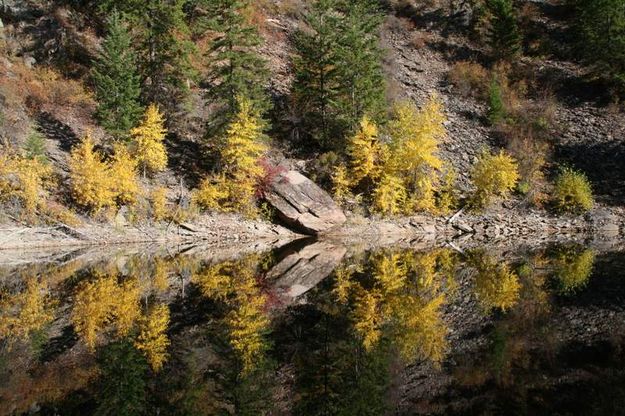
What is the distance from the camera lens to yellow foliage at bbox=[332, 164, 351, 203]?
1537 inches

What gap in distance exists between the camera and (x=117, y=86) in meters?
36.2

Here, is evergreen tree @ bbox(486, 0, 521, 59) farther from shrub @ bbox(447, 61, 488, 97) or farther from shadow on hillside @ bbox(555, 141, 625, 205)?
shadow on hillside @ bbox(555, 141, 625, 205)

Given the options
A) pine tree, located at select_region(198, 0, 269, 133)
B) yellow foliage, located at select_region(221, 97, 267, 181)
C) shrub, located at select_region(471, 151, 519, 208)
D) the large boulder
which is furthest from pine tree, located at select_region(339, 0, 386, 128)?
shrub, located at select_region(471, 151, 519, 208)

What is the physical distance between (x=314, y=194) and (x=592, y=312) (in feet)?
76.0

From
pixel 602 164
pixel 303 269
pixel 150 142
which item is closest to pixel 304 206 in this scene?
pixel 150 142

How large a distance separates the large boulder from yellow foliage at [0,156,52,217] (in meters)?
13.9

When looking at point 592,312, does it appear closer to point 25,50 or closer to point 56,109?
point 56,109

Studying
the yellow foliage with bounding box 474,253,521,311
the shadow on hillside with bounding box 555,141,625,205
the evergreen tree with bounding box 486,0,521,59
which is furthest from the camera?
the evergreen tree with bounding box 486,0,521,59

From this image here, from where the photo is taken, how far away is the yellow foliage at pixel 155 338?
13312 mm

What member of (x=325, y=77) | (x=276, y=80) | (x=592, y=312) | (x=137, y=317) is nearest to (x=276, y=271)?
(x=137, y=317)

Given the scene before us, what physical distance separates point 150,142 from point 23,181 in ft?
25.5

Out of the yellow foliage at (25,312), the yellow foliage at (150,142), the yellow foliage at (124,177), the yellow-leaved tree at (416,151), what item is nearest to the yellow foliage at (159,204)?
the yellow foliage at (124,177)

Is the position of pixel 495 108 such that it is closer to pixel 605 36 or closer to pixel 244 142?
pixel 605 36

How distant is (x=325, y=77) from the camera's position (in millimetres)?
41000
